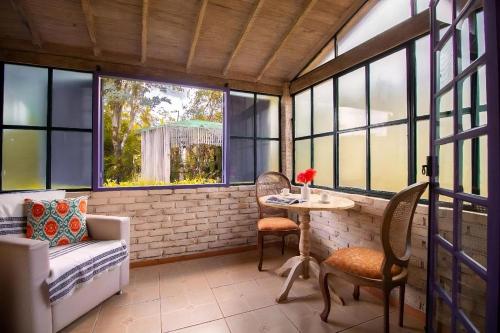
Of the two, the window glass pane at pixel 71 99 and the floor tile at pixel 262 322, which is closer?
the floor tile at pixel 262 322

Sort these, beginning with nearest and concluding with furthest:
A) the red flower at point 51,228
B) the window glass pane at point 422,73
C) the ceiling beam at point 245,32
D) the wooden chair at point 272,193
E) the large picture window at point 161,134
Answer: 1. the window glass pane at point 422,73
2. the red flower at point 51,228
3. the ceiling beam at point 245,32
4. the wooden chair at point 272,193
5. the large picture window at point 161,134

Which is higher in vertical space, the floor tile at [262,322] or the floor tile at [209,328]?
the floor tile at [209,328]

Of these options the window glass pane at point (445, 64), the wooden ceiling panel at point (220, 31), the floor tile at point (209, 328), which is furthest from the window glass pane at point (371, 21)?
the floor tile at point (209, 328)

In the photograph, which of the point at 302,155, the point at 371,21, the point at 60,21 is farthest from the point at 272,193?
the point at 60,21

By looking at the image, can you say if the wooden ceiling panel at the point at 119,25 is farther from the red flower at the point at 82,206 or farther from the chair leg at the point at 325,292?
the chair leg at the point at 325,292

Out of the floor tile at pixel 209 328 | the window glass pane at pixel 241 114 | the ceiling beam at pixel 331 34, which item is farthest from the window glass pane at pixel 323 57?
the floor tile at pixel 209 328

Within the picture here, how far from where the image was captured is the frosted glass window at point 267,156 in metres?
3.59

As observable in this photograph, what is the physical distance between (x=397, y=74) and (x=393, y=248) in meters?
1.61

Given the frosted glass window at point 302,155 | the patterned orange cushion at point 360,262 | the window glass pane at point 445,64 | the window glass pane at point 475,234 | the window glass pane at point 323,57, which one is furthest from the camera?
the frosted glass window at point 302,155

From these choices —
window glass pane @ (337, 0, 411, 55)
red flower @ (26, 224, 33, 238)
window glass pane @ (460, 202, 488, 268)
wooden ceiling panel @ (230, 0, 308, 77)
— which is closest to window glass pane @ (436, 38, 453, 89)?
window glass pane @ (460, 202, 488, 268)

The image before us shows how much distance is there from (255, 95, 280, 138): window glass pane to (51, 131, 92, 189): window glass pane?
2.24 m

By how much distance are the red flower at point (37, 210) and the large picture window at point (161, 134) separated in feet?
3.84

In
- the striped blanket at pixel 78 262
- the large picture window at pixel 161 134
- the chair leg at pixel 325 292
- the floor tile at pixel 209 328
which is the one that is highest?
the large picture window at pixel 161 134

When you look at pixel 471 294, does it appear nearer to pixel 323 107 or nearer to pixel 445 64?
pixel 445 64
